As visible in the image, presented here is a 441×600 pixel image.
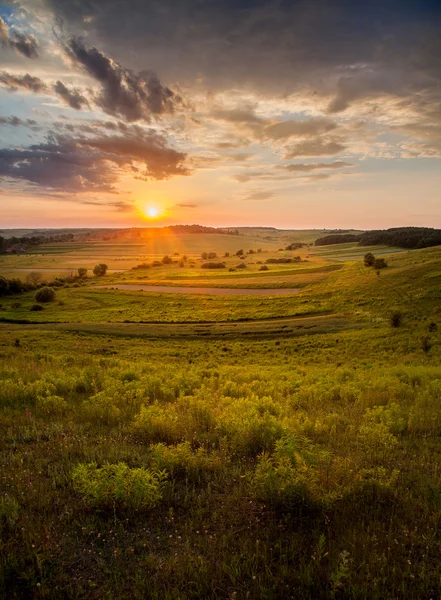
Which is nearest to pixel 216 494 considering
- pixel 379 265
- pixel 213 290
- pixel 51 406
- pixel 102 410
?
pixel 102 410

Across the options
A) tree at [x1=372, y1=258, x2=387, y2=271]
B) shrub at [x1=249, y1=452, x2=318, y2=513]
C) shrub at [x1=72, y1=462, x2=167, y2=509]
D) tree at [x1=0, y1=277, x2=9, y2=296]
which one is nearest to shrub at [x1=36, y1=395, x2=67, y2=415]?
shrub at [x1=72, y1=462, x2=167, y2=509]

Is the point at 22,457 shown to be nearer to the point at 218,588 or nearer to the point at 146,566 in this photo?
the point at 146,566

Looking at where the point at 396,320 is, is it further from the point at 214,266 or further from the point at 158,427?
the point at 214,266

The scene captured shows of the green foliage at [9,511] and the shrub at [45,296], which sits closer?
the green foliage at [9,511]

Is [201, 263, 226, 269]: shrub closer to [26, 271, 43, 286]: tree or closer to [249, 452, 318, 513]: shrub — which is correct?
[26, 271, 43, 286]: tree

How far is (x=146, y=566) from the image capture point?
14.4ft

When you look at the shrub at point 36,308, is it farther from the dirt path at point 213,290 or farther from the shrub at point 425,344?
the shrub at point 425,344

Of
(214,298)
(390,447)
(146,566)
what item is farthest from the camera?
(214,298)

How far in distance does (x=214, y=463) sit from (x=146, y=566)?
2.42 m

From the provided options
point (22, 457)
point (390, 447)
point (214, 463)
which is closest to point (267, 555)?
point (214, 463)

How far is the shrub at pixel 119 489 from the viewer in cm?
534

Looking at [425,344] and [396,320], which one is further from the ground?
[396,320]

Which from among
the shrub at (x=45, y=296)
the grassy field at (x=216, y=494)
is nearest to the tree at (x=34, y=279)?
the shrub at (x=45, y=296)

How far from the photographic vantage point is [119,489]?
5.37 m
